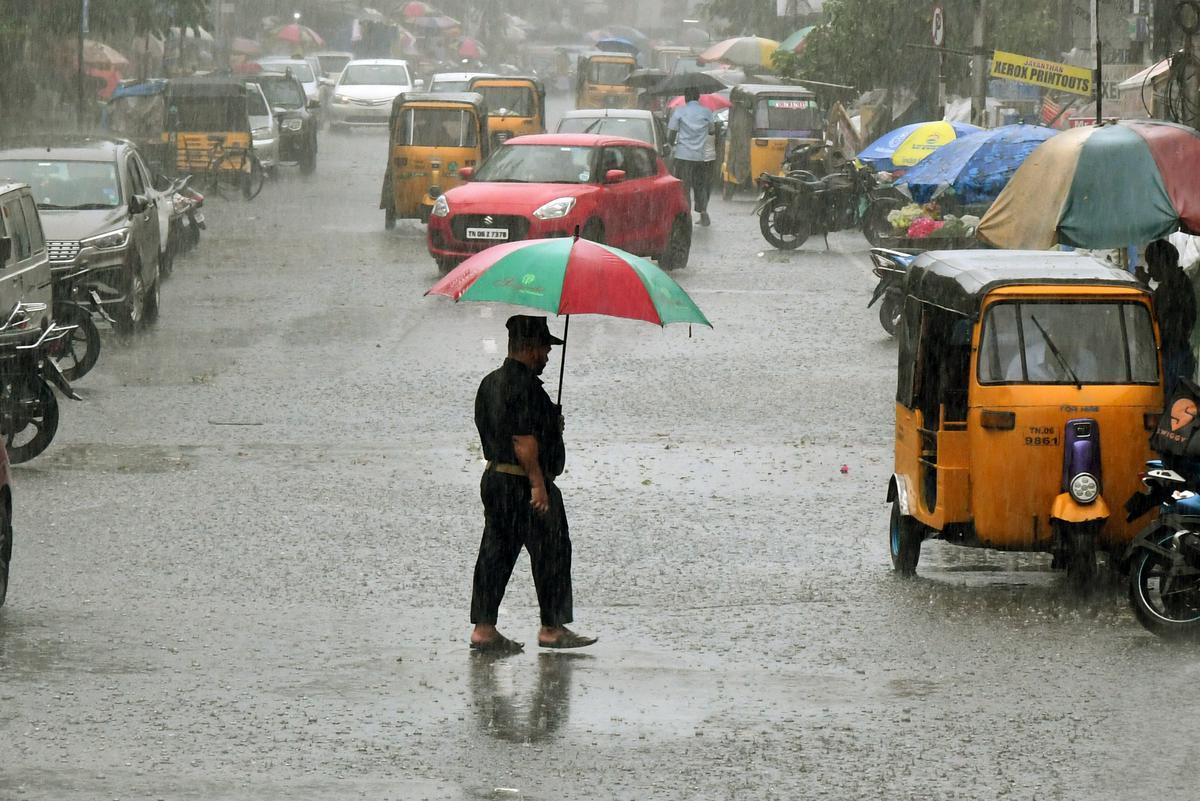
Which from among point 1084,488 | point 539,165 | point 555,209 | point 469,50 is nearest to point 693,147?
point 539,165

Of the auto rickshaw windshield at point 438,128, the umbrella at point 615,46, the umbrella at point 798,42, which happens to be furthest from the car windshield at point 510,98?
the umbrella at point 615,46

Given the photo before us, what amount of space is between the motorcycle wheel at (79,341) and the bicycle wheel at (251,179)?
1801cm

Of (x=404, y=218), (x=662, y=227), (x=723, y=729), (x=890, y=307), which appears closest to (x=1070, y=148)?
(x=890, y=307)

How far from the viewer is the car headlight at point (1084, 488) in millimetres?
9117

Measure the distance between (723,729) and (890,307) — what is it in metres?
11.6

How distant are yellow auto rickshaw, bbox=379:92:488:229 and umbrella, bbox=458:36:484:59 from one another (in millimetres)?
67649

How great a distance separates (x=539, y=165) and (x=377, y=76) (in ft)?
107

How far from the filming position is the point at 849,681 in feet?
26.1

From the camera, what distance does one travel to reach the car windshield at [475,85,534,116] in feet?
129

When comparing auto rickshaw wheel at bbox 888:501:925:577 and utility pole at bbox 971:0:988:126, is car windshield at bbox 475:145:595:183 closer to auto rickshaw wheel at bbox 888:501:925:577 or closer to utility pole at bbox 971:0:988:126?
utility pole at bbox 971:0:988:126

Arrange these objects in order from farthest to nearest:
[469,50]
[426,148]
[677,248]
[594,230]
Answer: [469,50]
[426,148]
[677,248]
[594,230]

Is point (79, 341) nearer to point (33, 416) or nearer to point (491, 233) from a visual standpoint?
point (33, 416)

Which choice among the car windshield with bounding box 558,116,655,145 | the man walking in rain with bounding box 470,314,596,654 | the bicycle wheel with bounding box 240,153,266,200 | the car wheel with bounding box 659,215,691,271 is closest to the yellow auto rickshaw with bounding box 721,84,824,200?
the car windshield with bounding box 558,116,655,145

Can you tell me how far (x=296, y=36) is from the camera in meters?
77.4
